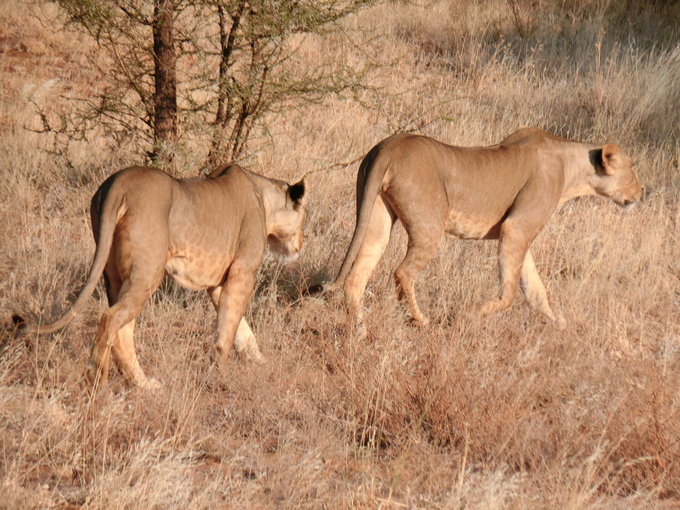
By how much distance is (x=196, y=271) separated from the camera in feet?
18.1

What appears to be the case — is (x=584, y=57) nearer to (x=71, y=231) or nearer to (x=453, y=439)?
(x=71, y=231)

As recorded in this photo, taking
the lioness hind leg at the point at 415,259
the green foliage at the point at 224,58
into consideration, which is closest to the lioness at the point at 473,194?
the lioness hind leg at the point at 415,259

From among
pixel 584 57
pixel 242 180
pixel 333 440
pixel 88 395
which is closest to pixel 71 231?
pixel 242 180

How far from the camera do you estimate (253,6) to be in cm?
799

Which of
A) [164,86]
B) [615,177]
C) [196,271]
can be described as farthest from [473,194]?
[164,86]

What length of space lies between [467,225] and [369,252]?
69 centimetres

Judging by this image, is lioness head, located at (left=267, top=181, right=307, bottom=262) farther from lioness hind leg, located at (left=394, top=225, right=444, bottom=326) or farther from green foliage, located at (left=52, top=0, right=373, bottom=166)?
green foliage, located at (left=52, top=0, right=373, bottom=166)

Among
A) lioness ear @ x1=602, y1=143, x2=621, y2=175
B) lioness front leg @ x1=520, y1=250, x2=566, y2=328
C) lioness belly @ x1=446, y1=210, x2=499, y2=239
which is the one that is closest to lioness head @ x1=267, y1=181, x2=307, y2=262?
lioness belly @ x1=446, y1=210, x2=499, y2=239

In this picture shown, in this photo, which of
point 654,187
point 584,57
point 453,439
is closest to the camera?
point 453,439

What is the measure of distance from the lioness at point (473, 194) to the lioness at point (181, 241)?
47cm

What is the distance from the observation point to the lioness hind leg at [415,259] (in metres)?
6.27

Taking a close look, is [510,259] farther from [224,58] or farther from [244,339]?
[224,58]

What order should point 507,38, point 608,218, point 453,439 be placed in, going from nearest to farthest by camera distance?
point 453,439
point 608,218
point 507,38

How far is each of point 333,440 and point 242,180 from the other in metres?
1.82
